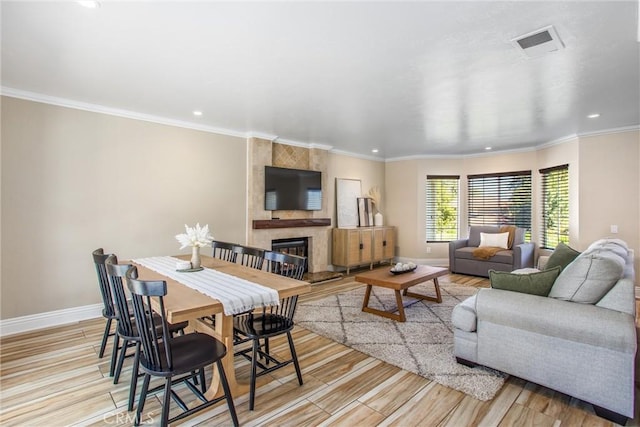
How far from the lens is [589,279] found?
2143 mm

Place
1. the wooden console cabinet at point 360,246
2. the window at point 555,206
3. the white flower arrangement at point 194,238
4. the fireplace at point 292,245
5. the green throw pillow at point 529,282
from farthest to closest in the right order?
the wooden console cabinet at point 360,246, the fireplace at point 292,245, the window at point 555,206, the white flower arrangement at point 194,238, the green throw pillow at point 529,282

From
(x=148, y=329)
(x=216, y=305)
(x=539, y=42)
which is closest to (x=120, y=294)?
(x=148, y=329)

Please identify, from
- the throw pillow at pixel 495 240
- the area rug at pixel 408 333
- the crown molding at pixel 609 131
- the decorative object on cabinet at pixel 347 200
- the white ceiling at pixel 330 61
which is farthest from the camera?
the decorative object on cabinet at pixel 347 200

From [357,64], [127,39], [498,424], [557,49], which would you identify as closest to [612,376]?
[498,424]

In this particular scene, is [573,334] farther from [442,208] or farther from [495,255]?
[442,208]

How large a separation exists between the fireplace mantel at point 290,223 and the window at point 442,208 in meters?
2.60

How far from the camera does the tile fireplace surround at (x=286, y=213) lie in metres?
5.17

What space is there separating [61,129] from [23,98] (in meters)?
0.42

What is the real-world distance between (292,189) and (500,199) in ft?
14.6

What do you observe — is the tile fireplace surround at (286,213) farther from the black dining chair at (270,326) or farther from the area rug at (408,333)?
the black dining chair at (270,326)

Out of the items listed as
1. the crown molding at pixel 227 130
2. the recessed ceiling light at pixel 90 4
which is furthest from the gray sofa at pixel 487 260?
the recessed ceiling light at pixel 90 4

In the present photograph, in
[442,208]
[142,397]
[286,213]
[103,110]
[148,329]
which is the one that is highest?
[103,110]

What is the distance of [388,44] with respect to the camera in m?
2.34

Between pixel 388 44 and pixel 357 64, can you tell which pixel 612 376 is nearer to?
pixel 388 44
